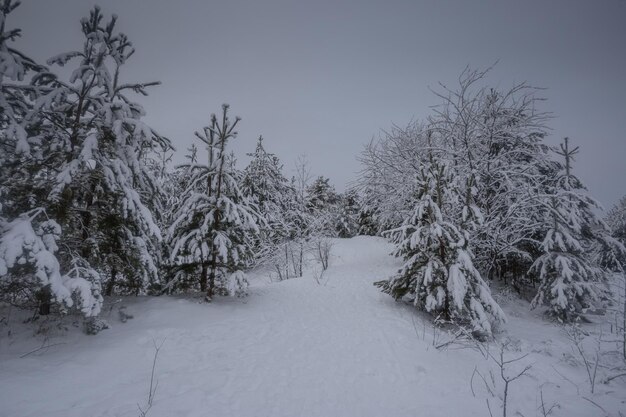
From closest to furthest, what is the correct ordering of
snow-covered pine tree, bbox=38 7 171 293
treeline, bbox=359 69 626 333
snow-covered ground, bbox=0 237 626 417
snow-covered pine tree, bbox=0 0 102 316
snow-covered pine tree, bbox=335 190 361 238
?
snow-covered ground, bbox=0 237 626 417, snow-covered pine tree, bbox=0 0 102 316, snow-covered pine tree, bbox=38 7 171 293, treeline, bbox=359 69 626 333, snow-covered pine tree, bbox=335 190 361 238

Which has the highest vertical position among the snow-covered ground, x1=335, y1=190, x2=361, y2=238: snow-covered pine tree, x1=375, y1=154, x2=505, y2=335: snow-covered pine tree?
x1=335, y1=190, x2=361, y2=238: snow-covered pine tree

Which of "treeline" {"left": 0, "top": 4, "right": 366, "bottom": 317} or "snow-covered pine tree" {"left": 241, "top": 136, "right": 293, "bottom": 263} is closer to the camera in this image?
"treeline" {"left": 0, "top": 4, "right": 366, "bottom": 317}

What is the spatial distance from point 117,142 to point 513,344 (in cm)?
Answer: 1136

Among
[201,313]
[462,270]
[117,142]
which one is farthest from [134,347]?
[462,270]

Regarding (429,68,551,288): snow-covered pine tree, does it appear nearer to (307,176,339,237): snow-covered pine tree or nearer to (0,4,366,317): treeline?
(0,4,366,317): treeline

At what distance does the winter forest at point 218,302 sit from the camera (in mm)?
4684

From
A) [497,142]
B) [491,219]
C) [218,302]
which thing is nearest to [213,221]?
[218,302]

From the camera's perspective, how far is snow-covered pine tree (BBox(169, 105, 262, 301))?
27.1ft

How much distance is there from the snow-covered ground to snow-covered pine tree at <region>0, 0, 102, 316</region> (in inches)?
42.8

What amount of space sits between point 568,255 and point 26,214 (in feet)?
50.9

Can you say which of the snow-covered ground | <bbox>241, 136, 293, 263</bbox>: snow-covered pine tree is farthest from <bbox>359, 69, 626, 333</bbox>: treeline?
<bbox>241, 136, 293, 263</bbox>: snow-covered pine tree

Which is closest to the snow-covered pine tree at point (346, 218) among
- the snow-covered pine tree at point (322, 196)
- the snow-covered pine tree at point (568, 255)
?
the snow-covered pine tree at point (322, 196)

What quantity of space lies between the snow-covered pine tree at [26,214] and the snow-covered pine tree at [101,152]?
1.34 ft

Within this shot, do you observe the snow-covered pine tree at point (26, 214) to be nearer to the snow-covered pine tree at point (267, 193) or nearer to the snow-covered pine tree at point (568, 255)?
the snow-covered pine tree at point (267, 193)
